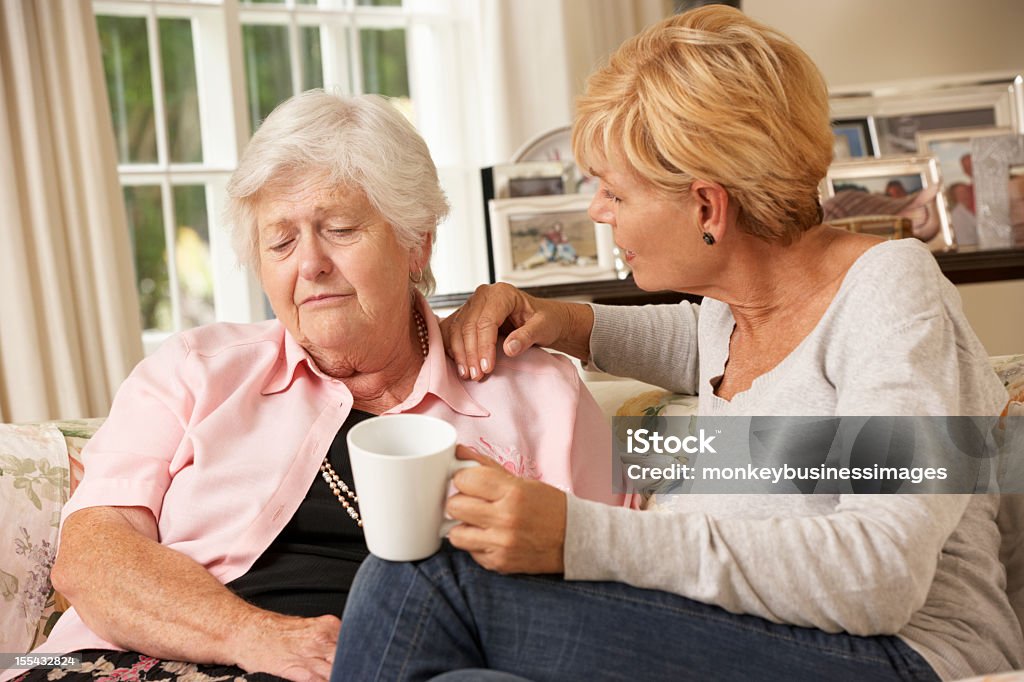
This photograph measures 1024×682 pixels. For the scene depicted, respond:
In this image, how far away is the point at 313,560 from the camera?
141 centimetres

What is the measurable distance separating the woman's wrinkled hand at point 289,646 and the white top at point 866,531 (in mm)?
384

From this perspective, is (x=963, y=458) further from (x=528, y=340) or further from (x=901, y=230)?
(x=901, y=230)

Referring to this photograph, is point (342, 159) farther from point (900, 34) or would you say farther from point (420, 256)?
point (900, 34)

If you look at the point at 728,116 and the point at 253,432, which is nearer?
the point at 728,116

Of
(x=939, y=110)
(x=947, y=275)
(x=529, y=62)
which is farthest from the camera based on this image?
(x=529, y=62)

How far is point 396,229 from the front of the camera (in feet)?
5.10

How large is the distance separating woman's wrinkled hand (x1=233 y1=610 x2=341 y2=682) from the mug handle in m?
0.33

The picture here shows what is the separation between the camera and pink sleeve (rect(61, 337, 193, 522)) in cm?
138

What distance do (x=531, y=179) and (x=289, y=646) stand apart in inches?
77.4

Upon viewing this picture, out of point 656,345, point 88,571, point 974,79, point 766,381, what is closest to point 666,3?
point 974,79

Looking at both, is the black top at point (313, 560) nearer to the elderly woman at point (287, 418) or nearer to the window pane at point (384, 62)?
the elderly woman at point (287, 418)

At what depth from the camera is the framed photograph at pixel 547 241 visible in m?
2.85

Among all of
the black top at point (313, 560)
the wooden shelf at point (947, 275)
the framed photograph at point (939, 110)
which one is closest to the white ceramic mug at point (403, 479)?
the black top at point (313, 560)

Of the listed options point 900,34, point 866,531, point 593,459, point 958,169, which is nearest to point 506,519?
point 866,531
